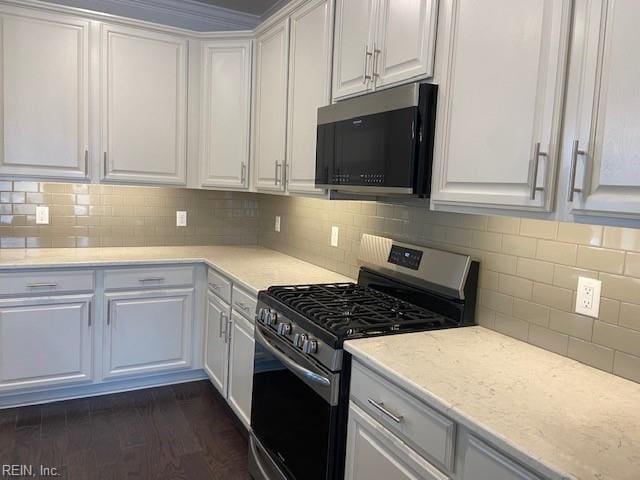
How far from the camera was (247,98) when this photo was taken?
3295mm

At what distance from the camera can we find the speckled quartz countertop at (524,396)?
996 millimetres

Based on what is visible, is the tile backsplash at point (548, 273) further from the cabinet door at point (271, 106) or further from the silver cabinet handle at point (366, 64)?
the cabinet door at point (271, 106)

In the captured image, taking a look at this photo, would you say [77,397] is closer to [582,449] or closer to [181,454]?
[181,454]

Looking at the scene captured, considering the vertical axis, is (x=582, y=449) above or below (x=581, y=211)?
below

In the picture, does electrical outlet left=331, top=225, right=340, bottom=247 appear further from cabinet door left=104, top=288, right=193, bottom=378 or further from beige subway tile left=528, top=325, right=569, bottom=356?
beige subway tile left=528, top=325, right=569, bottom=356

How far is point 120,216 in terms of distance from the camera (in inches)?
139

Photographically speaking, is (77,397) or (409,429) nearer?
(409,429)

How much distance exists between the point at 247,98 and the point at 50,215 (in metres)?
1.57

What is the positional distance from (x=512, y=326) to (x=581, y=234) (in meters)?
0.43

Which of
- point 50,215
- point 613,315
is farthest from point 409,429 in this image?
point 50,215

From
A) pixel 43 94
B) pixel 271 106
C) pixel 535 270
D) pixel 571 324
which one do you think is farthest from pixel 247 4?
pixel 571 324

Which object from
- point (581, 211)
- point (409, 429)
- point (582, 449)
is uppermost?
point (581, 211)

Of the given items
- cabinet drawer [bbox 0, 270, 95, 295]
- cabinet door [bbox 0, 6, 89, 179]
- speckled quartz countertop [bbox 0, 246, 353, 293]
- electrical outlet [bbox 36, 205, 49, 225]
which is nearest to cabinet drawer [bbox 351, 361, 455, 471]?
speckled quartz countertop [bbox 0, 246, 353, 293]

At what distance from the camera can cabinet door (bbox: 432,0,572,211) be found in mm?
1274
